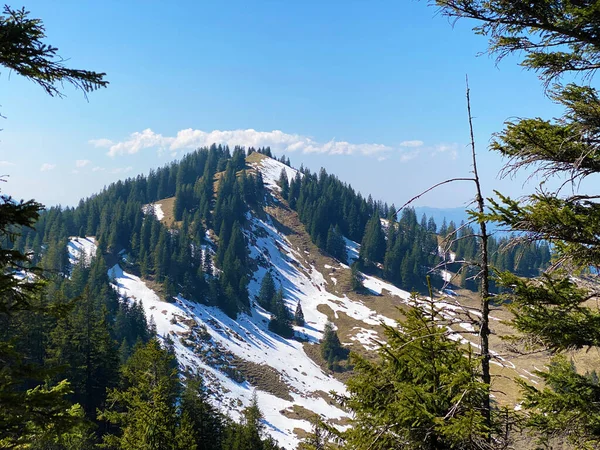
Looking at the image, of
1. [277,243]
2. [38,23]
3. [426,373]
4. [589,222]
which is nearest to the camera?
[38,23]

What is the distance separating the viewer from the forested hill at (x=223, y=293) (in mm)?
30047

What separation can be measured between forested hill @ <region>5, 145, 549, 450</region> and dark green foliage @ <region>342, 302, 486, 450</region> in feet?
18.1

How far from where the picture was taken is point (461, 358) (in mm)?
6539

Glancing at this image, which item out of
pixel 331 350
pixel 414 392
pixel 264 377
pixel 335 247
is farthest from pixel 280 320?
pixel 414 392

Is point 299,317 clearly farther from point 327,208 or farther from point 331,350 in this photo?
point 327,208

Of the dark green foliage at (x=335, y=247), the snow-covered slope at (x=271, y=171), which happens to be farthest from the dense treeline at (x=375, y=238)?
the snow-covered slope at (x=271, y=171)

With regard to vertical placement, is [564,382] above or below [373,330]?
above

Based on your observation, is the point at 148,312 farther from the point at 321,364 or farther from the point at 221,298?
the point at 321,364

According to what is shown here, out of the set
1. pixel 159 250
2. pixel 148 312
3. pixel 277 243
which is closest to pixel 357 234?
pixel 277 243

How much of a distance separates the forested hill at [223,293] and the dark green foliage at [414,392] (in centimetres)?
553

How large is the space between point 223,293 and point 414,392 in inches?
3421

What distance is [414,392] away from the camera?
21.7ft

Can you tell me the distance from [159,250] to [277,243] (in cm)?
4289

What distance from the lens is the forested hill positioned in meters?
30.0
